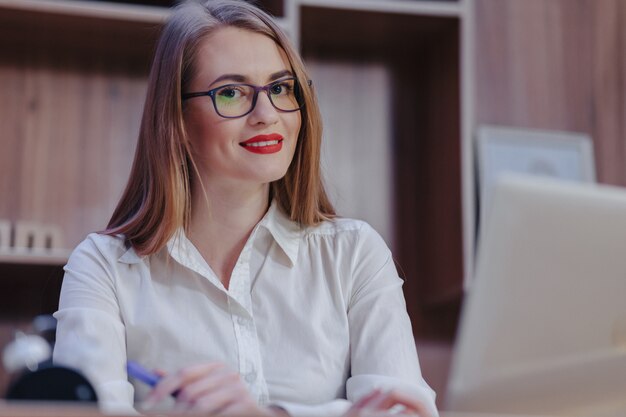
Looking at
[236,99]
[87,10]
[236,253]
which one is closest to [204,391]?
[236,253]

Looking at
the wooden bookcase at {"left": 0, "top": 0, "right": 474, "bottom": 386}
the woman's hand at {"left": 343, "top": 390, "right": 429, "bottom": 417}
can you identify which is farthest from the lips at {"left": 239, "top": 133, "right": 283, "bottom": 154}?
the wooden bookcase at {"left": 0, "top": 0, "right": 474, "bottom": 386}

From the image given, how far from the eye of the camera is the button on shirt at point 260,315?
1604 millimetres

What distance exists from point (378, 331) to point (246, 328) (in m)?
0.24

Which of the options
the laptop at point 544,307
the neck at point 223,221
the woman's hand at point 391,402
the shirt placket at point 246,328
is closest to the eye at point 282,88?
the neck at point 223,221

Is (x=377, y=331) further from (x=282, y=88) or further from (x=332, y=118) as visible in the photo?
(x=332, y=118)

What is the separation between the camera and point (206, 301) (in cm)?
170

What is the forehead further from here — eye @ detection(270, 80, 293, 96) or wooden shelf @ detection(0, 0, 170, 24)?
wooden shelf @ detection(0, 0, 170, 24)

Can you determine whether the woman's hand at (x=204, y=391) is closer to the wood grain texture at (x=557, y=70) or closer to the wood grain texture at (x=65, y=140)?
the wood grain texture at (x=65, y=140)

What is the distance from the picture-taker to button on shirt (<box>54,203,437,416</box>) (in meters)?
1.60

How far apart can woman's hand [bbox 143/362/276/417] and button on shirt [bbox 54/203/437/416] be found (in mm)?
346

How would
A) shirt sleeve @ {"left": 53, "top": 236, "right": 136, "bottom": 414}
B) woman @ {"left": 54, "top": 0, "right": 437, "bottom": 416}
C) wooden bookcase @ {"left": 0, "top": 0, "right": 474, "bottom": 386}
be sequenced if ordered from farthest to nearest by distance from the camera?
wooden bookcase @ {"left": 0, "top": 0, "right": 474, "bottom": 386} < woman @ {"left": 54, "top": 0, "right": 437, "bottom": 416} < shirt sleeve @ {"left": 53, "top": 236, "right": 136, "bottom": 414}

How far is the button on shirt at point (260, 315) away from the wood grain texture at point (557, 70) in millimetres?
1112

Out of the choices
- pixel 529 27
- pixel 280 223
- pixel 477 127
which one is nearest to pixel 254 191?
pixel 280 223

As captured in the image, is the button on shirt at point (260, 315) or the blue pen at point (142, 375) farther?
the button on shirt at point (260, 315)
